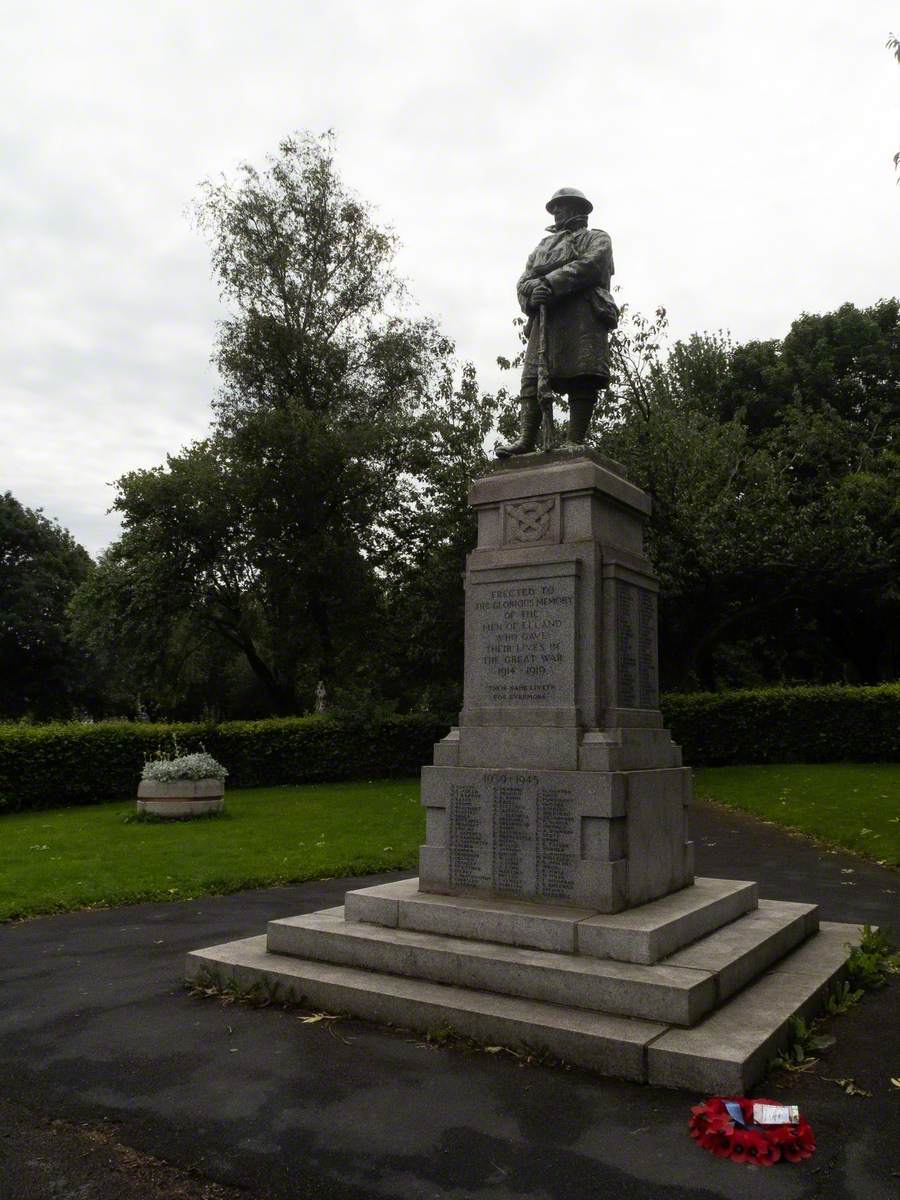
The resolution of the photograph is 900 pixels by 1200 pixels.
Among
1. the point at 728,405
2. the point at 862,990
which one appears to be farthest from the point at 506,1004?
the point at 728,405

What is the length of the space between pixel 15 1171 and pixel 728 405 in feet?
104

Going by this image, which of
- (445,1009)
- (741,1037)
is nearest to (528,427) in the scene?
(445,1009)

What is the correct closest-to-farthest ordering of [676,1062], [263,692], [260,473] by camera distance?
1. [676,1062]
2. [260,473]
3. [263,692]

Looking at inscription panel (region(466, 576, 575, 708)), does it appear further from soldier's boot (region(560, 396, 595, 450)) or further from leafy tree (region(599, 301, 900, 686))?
leafy tree (region(599, 301, 900, 686))

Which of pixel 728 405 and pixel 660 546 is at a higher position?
pixel 728 405

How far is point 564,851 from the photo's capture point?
620cm

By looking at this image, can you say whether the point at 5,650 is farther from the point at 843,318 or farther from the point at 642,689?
the point at 642,689

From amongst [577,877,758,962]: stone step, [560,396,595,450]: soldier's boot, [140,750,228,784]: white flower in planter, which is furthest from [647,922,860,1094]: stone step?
[140,750,228,784]: white flower in planter

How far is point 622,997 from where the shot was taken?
201 inches

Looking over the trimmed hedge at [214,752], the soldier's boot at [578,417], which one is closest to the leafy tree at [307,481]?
the trimmed hedge at [214,752]

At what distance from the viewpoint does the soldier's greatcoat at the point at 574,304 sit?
7750 mm

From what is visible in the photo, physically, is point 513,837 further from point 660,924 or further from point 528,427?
point 528,427

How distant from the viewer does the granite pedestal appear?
5.13 meters

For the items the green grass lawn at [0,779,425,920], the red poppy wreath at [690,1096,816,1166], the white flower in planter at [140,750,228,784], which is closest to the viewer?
the red poppy wreath at [690,1096,816,1166]
